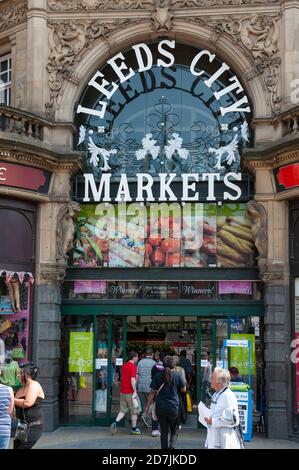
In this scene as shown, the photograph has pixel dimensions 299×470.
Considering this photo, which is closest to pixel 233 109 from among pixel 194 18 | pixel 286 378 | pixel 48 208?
pixel 194 18

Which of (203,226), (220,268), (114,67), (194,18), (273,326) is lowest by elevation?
(273,326)

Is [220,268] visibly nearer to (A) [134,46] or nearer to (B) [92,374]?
(B) [92,374]

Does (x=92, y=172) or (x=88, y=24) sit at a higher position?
(x=88, y=24)

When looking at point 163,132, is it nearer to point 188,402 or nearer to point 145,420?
point 188,402

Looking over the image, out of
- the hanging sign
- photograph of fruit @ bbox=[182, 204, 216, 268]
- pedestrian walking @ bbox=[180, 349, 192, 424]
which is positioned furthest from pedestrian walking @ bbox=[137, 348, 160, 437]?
the hanging sign

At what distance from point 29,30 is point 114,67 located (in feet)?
7.06

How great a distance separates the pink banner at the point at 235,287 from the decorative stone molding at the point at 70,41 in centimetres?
585

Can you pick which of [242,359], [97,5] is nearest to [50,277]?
[242,359]

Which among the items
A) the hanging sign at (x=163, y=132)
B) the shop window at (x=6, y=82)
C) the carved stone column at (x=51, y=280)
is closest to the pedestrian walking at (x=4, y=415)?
the carved stone column at (x=51, y=280)

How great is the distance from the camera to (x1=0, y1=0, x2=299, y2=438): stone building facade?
14.1 metres

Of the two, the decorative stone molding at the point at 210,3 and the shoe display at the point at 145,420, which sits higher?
the decorative stone molding at the point at 210,3

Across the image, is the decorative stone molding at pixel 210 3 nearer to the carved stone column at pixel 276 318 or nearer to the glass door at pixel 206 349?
the carved stone column at pixel 276 318

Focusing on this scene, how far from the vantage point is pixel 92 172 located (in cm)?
1562

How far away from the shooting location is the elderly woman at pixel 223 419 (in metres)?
7.51
